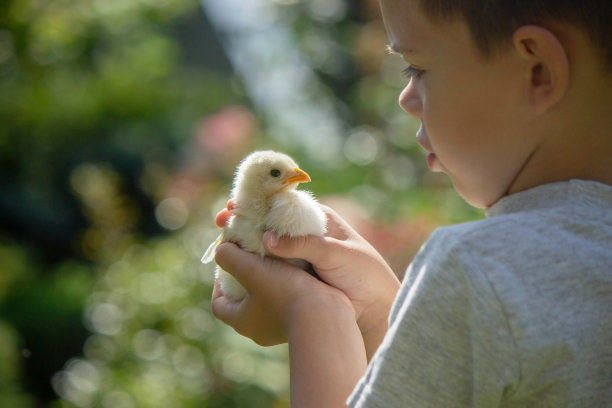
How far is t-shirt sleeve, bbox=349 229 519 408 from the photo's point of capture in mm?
779

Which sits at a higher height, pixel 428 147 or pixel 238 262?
pixel 428 147

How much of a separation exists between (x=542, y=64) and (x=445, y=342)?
354 mm

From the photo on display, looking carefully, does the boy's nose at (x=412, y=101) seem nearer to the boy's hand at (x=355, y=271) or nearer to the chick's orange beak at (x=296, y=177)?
the boy's hand at (x=355, y=271)

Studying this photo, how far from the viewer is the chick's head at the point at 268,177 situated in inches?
56.9

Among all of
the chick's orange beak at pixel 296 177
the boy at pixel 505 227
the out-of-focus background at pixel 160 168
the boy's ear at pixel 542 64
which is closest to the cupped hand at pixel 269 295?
the boy at pixel 505 227

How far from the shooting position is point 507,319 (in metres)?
0.77

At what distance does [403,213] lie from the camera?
3221mm

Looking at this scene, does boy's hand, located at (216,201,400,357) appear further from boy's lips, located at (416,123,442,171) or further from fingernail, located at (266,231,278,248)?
boy's lips, located at (416,123,442,171)

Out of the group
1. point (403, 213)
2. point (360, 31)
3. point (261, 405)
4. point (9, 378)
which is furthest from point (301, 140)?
point (9, 378)

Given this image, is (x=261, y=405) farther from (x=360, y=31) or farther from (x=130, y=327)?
(x=360, y=31)

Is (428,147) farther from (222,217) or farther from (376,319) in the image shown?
(222,217)

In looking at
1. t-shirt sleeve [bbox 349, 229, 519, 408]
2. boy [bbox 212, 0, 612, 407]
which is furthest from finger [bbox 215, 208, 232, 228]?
t-shirt sleeve [bbox 349, 229, 519, 408]

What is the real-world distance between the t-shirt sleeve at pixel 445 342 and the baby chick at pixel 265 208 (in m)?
0.43

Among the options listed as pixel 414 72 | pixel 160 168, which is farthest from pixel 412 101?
pixel 160 168
